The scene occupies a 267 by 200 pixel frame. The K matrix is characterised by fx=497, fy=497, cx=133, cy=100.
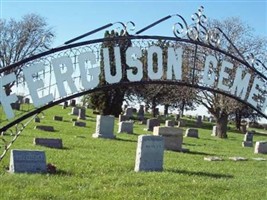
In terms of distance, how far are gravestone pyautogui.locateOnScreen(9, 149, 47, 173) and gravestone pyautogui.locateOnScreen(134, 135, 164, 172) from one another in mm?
2657


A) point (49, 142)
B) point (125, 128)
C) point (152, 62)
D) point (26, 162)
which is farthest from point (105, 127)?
point (152, 62)

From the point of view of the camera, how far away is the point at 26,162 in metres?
10.5

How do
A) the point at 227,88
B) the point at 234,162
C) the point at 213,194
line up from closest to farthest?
the point at 227,88 → the point at 213,194 → the point at 234,162

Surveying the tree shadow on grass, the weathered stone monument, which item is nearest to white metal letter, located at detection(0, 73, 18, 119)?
the tree shadow on grass

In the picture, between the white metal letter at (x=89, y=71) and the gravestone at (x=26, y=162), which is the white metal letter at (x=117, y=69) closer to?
the white metal letter at (x=89, y=71)

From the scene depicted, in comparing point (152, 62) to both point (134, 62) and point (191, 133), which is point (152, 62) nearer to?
point (134, 62)

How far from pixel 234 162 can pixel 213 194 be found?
683cm

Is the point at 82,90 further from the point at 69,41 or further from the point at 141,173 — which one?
the point at 141,173

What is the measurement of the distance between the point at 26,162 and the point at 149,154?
3.42 m

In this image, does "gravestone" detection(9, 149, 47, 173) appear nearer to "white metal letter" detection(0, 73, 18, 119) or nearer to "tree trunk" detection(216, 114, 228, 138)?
"white metal letter" detection(0, 73, 18, 119)

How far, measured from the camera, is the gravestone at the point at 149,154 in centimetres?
1243

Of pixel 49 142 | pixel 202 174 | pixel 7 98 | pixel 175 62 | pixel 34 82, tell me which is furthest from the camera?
pixel 49 142

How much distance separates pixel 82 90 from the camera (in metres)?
6.78

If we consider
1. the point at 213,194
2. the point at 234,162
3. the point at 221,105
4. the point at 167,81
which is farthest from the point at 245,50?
the point at 167,81
